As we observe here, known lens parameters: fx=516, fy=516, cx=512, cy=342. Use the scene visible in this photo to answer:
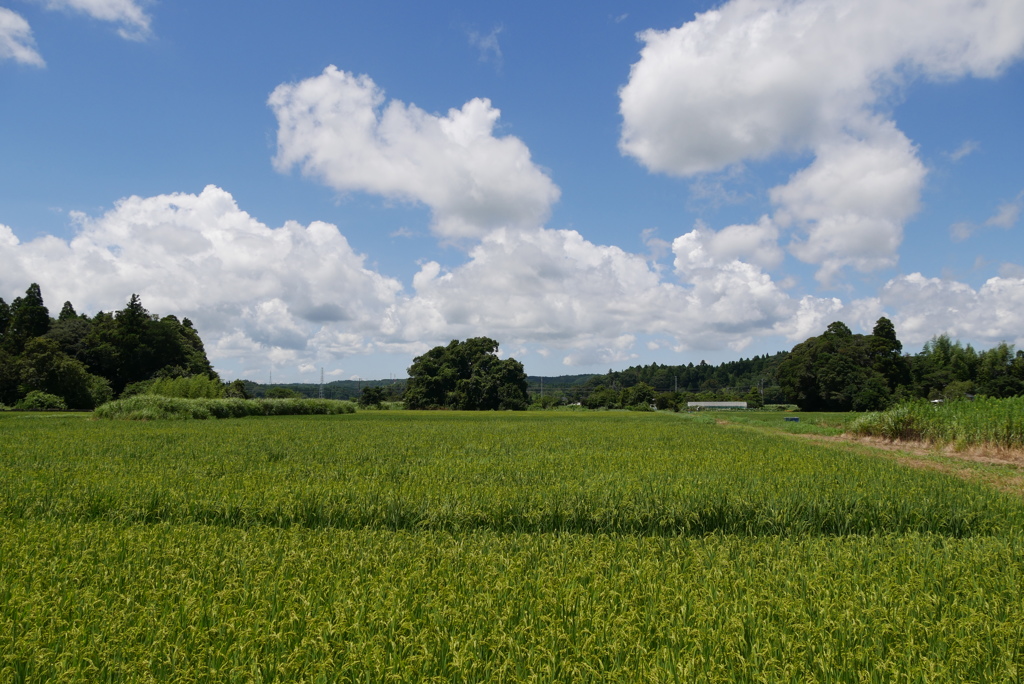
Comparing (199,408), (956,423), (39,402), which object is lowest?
(956,423)

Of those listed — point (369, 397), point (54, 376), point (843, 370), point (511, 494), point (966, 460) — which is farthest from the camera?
point (369, 397)

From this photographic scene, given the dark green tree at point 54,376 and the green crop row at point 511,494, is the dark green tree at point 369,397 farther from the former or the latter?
the green crop row at point 511,494

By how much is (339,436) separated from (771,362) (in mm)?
196957

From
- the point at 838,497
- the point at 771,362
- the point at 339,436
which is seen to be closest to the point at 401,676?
the point at 838,497

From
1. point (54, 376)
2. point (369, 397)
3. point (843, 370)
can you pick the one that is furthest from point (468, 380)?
point (843, 370)

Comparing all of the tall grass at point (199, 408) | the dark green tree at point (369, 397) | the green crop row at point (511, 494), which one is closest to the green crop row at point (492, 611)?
the green crop row at point (511, 494)

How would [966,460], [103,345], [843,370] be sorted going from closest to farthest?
1. [966,460]
2. [103,345]
3. [843,370]

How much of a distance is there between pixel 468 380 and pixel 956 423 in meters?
54.6

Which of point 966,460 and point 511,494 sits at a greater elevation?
point 511,494

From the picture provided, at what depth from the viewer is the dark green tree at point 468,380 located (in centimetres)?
6981

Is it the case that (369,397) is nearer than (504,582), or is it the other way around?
(504,582)

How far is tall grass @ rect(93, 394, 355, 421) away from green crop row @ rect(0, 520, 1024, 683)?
100.0 feet

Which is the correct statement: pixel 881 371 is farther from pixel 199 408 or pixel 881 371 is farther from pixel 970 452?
pixel 199 408

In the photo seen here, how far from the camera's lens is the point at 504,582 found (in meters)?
4.38
